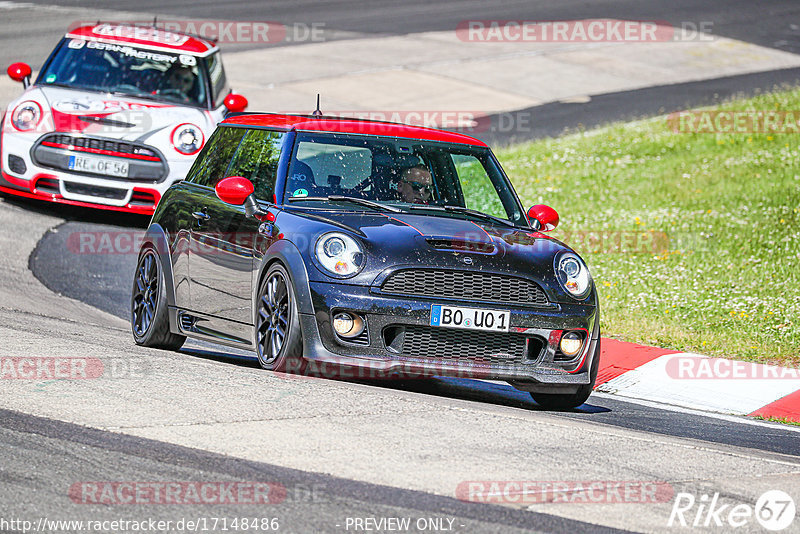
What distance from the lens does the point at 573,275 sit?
288 inches

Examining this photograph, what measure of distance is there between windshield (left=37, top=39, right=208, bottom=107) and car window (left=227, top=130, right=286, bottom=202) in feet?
18.1

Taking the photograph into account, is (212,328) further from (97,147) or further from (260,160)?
(97,147)

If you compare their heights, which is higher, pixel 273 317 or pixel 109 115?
pixel 109 115

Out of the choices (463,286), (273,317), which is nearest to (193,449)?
(273,317)

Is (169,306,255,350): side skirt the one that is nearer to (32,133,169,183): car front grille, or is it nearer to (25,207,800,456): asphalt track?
(25,207,800,456): asphalt track

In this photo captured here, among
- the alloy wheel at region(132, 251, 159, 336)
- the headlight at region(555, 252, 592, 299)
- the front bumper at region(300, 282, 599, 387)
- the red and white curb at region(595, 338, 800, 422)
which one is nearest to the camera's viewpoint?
the front bumper at region(300, 282, 599, 387)

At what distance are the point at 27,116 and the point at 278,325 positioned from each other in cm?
677

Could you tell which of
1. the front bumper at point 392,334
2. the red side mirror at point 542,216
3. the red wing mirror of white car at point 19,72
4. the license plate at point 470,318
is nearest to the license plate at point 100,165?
the red wing mirror of white car at point 19,72

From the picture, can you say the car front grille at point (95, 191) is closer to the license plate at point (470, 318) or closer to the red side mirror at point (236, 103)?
the red side mirror at point (236, 103)

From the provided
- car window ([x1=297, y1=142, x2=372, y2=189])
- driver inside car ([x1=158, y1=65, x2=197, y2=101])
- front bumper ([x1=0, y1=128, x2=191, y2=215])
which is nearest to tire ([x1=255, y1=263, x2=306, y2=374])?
car window ([x1=297, y1=142, x2=372, y2=189])

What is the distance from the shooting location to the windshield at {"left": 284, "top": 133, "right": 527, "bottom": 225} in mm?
7762

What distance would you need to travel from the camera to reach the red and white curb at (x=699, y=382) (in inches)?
337

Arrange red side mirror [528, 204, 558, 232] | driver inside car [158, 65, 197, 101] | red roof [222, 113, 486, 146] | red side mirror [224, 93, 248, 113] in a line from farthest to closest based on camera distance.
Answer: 1. driver inside car [158, 65, 197, 101]
2. red side mirror [224, 93, 248, 113]
3. red side mirror [528, 204, 558, 232]
4. red roof [222, 113, 486, 146]

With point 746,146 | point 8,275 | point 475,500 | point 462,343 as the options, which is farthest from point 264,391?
point 746,146
